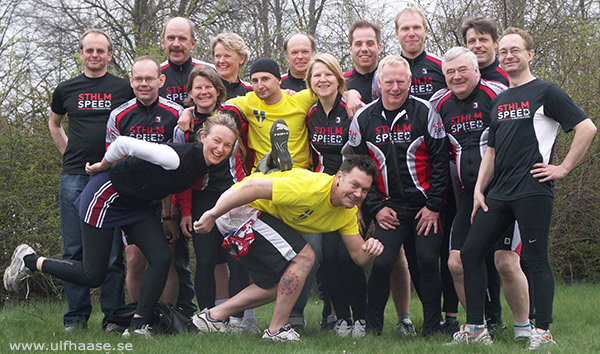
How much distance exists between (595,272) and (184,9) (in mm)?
10275

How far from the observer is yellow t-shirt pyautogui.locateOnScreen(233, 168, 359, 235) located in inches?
189

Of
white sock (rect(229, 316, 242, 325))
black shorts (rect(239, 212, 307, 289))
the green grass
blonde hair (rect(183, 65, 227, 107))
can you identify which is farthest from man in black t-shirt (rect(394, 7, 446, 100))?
white sock (rect(229, 316, 242, 325))

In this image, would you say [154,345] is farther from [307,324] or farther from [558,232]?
[558,232]

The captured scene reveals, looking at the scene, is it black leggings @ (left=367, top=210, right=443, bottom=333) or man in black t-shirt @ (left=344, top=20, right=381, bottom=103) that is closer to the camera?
black leggings @ (left=367, top=210, right=443, bottom=333)

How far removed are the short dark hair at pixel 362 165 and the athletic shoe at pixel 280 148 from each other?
0.46 m

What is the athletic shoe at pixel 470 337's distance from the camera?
4785mm

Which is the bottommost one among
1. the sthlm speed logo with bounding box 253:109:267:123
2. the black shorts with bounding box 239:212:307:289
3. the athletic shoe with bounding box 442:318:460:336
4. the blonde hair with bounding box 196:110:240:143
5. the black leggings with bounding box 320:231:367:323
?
the athletic shoe with bounding box 442:318:460:336

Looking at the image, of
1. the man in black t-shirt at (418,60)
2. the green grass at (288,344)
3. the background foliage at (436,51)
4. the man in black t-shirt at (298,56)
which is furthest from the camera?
the background foliage at (436,51)

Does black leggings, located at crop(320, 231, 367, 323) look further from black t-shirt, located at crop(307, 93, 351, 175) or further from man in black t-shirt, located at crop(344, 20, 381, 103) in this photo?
man in black t-shirt, located at crop(344, 20, 381, 103)

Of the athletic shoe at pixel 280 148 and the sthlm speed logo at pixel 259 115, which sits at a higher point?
the sthlm speed logo at pixel 259 115

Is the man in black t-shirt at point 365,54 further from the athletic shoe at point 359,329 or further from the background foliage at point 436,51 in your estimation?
the background foliage at point 436,51

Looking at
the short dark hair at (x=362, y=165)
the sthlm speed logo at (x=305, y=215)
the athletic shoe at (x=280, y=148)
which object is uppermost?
the athletic shoe at (x=280, y=148)

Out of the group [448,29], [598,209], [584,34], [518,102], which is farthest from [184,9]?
[518,102]

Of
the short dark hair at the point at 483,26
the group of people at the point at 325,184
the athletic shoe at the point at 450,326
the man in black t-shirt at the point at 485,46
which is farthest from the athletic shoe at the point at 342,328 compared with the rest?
the short dark hair at the point at 483,26
